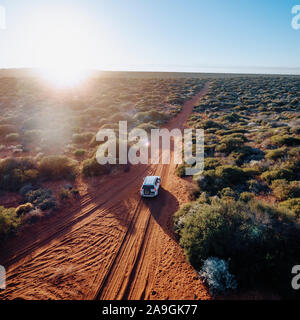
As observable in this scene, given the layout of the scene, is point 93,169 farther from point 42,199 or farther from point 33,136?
point 33,136

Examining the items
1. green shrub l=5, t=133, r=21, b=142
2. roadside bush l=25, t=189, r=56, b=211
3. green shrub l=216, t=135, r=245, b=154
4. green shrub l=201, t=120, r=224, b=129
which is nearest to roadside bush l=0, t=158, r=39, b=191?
roadside bush l=25, t=189, r=56, b=211

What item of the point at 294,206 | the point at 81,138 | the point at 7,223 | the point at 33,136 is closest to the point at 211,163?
the point at 294,206

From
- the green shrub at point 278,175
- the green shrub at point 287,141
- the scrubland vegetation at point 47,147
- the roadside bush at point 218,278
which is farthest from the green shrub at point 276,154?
the scrubland vegetation at point 47,147

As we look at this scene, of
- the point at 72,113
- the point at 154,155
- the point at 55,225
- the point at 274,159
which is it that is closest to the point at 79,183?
A: the point at 55,225

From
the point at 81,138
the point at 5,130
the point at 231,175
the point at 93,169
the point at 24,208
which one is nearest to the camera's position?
the point at 24,208

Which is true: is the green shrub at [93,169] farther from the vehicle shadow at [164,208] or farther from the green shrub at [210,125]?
the green shrub at [210,125]

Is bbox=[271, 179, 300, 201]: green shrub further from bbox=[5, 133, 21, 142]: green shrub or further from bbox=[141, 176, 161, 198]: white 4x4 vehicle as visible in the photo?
bbox=[5, 133, 21, 142]: green shrub
